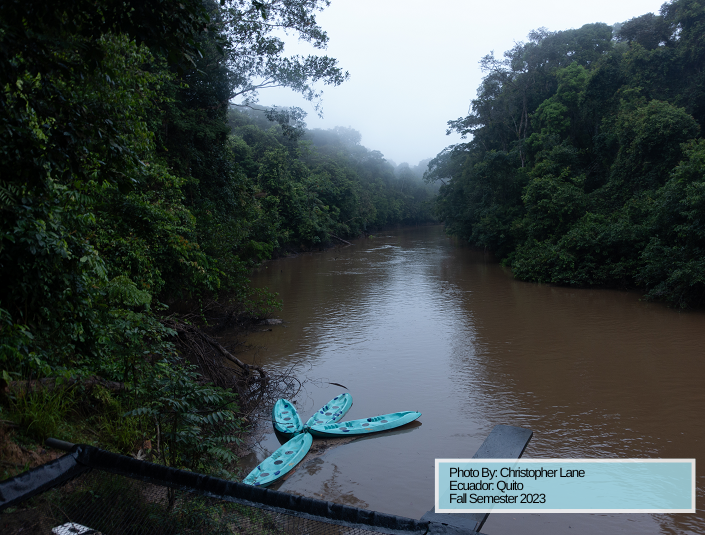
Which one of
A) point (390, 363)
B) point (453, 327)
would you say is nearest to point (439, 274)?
point (453, 327)

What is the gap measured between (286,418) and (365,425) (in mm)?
1146

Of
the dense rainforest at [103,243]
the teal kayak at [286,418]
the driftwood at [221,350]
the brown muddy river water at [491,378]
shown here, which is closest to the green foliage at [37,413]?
the dense rainforest at [103,243]

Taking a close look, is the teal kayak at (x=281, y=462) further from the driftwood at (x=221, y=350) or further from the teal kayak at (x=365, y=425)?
the driftwood at (x=221, y=350)

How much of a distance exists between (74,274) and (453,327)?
9620mm

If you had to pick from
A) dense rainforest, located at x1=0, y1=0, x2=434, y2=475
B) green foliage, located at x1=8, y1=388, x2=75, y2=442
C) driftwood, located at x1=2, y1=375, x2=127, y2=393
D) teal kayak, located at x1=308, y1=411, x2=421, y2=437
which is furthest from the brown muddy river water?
green foliage, located at x1=8, y1=388, x2=75, y2=442

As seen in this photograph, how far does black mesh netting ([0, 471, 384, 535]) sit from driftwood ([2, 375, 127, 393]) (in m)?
1.64

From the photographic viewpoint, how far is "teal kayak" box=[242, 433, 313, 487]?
5020 mm

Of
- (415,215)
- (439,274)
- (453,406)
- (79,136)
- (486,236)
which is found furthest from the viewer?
(415,215)

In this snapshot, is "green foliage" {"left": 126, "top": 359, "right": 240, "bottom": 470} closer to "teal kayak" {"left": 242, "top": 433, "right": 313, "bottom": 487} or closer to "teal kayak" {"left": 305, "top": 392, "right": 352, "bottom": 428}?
"teal kayak" {"left": 242, "top": 433, "right": 313, "bottom": 487}

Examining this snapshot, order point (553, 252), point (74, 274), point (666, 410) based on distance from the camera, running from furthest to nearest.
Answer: point (553, 252)
point (666, 410)
point (74, 274)

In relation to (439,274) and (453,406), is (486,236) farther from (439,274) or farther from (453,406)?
(453,406)

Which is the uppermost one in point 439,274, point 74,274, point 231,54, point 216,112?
point 231,54

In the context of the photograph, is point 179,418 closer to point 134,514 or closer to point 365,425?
point 134,514

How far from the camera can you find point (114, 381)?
4.90m
